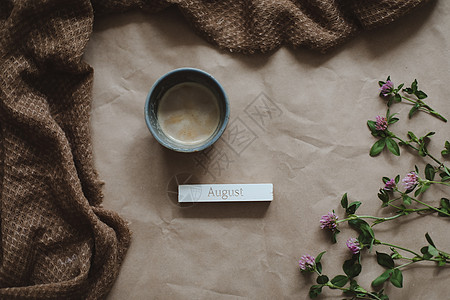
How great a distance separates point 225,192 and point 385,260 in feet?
1.05

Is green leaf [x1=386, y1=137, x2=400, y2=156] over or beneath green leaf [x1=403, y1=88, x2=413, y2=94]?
beneath

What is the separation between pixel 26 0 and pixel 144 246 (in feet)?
1.58

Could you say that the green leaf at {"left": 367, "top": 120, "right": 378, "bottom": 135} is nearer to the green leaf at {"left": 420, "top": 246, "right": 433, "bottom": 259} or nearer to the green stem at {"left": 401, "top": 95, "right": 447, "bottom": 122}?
the green stem at {"left": 401, "top": 95, "right": 447, "bottom": 122}

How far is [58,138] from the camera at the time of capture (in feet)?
2.31

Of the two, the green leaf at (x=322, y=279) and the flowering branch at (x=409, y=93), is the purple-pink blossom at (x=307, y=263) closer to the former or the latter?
the green leaf at (x=322, y=279)

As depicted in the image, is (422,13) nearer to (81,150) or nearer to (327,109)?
(327,109)

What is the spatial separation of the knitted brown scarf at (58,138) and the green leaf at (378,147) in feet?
0.70

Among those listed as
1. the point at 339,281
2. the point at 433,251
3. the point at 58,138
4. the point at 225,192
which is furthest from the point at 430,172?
the point at 58,138

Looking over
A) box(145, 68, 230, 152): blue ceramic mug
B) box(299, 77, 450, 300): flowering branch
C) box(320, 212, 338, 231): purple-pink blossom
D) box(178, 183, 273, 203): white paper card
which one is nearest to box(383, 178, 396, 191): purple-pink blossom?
box(299, 77, 450, 300): flowering branch

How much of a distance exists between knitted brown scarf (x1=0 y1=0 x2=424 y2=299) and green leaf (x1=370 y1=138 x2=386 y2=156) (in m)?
0.21

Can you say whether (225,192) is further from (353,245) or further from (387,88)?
(387,88)

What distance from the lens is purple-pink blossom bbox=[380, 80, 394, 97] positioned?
768mm

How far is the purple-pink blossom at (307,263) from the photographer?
73 centimetres

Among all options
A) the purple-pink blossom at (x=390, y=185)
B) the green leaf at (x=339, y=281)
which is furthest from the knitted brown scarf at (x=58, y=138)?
the green leaf at (x=339, y=281)
